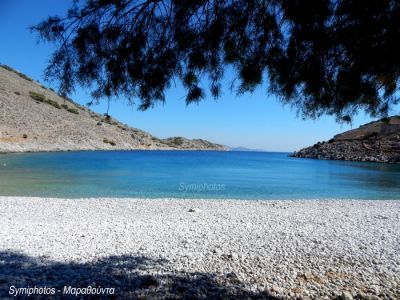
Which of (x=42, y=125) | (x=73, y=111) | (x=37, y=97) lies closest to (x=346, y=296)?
(x=42, y=125)

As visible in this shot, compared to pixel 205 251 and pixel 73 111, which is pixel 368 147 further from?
pixel 73 111

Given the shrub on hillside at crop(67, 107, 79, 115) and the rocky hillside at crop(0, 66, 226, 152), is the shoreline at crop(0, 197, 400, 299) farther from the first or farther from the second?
the shrub on hillside at crop(67, 107, 79, 115)

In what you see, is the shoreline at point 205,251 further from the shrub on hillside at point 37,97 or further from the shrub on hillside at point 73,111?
the shrub on hillside at point 73,111

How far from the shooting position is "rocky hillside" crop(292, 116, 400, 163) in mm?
57469

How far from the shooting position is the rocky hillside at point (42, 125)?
55906mm

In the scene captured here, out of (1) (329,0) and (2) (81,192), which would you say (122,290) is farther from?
(2) (81,192)

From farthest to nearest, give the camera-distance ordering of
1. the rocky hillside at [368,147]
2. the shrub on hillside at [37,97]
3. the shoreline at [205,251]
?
1. the shrub on hillside at [37,97]
2. the rocky hillside at [368,147]
3. the shoreline at [205,251]

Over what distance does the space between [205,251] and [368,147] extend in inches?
2511

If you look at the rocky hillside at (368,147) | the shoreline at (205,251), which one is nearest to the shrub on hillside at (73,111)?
the rocky hillside at (368,147)

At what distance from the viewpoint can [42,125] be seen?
6331 centimetres

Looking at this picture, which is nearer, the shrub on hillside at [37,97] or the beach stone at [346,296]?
the beach stone at [346,296]

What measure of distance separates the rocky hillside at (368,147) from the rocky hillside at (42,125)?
1736 inches

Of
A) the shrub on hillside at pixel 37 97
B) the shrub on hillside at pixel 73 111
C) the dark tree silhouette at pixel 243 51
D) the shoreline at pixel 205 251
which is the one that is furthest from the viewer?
the shrub on hillside at pixel 73 111

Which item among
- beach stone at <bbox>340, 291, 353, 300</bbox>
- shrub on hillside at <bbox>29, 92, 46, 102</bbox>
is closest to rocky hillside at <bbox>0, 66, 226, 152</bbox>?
shrub on hillside at <bbox>29, 92, 46, 102</bbox>
